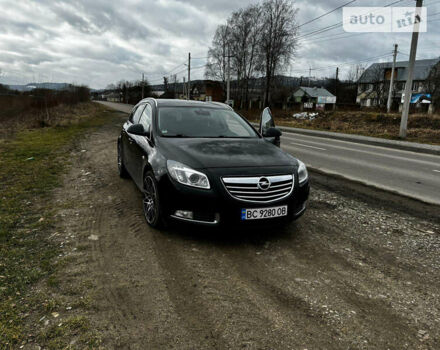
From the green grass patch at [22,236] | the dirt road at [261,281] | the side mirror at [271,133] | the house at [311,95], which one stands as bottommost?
the dirt road at [261,281]

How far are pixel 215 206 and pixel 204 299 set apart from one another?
975 millimetres

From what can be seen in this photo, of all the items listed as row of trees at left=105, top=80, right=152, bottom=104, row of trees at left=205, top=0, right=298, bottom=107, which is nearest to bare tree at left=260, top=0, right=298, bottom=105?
row of trees at left=205, top=0, right=298, bottom=107

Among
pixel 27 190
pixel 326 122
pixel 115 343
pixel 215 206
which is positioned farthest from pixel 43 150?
pixel 326 122

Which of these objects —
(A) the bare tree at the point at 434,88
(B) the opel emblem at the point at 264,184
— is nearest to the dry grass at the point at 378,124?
(A) the bare tree at the point at 434,88

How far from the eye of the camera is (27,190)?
574 centimetres

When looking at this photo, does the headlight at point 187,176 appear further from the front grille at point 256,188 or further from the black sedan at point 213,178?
the front grille at point 256,188

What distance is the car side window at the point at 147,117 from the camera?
5.00 meters

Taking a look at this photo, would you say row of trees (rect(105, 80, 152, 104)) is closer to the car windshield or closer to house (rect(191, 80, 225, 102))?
house (rect(191, 80, 225, 102))

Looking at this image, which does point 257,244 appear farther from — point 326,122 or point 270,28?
point 270,28

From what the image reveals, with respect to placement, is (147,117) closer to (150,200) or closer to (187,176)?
(150,200)

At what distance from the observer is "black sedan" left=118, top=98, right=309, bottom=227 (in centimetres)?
345

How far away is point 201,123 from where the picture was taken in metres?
4.97

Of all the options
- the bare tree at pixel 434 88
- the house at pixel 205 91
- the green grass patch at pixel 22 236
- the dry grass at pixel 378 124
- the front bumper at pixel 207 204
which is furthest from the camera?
the house at pixel 205 91

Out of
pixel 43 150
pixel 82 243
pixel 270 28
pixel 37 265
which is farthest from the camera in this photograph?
pixel 270 28
